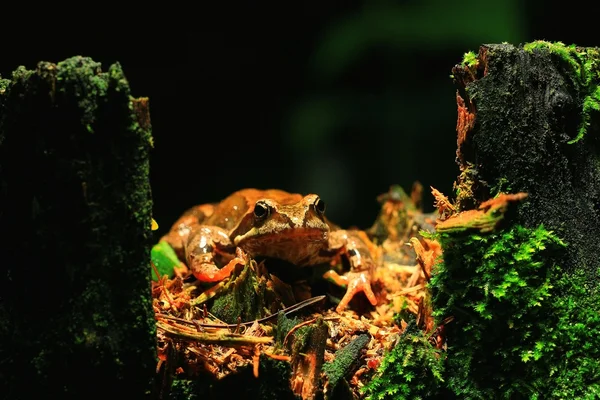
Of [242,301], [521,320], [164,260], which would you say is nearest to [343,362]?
[242,301]

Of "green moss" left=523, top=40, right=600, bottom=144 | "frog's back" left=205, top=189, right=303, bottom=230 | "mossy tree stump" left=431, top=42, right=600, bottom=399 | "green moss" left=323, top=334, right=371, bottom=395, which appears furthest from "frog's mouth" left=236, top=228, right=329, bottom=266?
"green moss" left=523, top=40, right=600, bottom=144

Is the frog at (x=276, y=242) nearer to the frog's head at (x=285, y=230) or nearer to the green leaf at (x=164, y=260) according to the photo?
the frog's head at (x=285, y=230)

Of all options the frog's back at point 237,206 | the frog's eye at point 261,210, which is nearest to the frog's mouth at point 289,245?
the frog's eye at point 261,210

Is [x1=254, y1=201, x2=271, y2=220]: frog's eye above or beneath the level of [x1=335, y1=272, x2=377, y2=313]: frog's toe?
above

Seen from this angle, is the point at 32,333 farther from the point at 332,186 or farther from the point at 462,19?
the point at 462,19

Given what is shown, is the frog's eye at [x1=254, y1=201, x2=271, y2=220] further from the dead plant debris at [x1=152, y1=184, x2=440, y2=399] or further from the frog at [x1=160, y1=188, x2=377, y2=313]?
the dead plant debris at [x1=152, y1=184, x2=440, y2=399]

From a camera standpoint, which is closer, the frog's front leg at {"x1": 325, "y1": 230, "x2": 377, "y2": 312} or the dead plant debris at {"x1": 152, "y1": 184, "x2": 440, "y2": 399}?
the dead plant debris at {"x1": 152, "y1": 184, "x2": 440, "y2": 399}
